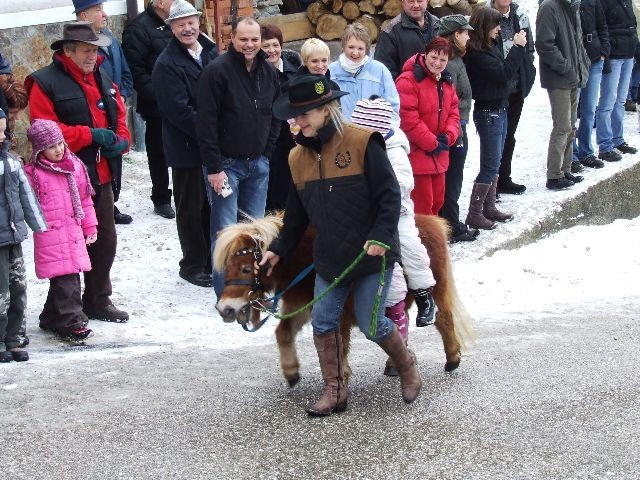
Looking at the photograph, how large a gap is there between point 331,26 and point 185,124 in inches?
290

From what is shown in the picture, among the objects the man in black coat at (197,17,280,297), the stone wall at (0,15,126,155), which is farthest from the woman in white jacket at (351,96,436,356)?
the stone wall at (0,15,126,155)

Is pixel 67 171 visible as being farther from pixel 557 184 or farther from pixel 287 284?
pixel 557 184

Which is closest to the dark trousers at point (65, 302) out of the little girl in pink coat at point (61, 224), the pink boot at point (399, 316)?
the little girl in pink coat at point (61, 224)

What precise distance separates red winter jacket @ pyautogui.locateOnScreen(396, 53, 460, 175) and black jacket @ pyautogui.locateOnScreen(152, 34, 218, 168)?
1807 mm

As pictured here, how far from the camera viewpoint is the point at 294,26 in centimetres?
1533

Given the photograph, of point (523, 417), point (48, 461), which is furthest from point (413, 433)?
point (48, 461)

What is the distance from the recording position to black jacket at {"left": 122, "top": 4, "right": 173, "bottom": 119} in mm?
9867

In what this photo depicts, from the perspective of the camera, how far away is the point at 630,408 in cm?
610

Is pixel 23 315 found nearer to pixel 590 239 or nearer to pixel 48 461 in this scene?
pixel 48 461

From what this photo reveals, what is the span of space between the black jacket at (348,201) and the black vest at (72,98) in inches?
97.2

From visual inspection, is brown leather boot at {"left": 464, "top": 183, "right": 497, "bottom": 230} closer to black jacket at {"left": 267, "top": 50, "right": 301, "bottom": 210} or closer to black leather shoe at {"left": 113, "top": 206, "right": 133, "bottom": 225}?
black jacket at {"left": 267, "top": 50, "right": 301, "bottom": 210}

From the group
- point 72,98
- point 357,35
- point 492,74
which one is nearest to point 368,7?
point 492,74

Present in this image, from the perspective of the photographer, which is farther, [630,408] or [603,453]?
[630,408]

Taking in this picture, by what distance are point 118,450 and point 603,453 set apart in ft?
8.28
